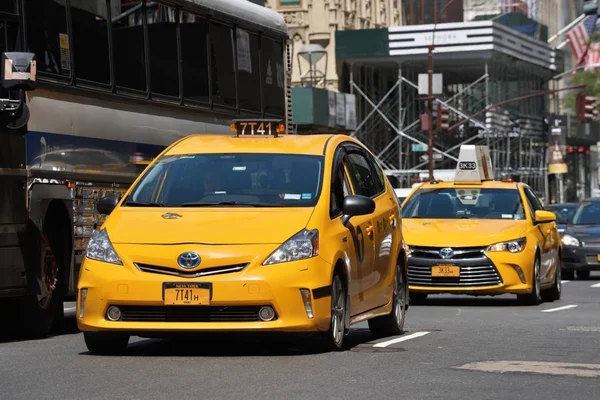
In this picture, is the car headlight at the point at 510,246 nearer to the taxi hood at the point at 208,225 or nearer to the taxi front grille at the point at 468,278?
the taxi front grille at the point at 468,278

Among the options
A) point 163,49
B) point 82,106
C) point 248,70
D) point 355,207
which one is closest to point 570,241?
point 248,70

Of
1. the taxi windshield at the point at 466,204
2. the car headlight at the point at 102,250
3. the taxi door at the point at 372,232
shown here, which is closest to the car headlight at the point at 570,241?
the taxi windshield at the point at 466,204

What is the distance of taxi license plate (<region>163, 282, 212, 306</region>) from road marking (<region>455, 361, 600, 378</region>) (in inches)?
71.1

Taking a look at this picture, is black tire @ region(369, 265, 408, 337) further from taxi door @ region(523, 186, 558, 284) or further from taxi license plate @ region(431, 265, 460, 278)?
taxi door @ region(523, 186, 558, 284)

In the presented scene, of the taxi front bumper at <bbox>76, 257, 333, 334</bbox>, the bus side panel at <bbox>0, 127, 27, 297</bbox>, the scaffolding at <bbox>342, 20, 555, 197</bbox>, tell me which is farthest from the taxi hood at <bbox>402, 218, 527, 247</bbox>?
the scaffolding at <bbox>342, 20, 555, 197</bbox>

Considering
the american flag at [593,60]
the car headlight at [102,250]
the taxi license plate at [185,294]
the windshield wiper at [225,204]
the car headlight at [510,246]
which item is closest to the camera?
the taxi license plate at [185,294]

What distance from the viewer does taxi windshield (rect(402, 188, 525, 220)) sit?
68.0 ft

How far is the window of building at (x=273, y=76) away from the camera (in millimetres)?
20422

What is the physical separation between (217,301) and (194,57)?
24.6 ft

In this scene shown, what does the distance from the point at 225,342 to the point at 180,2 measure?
6.03m

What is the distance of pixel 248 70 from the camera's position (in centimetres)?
1961

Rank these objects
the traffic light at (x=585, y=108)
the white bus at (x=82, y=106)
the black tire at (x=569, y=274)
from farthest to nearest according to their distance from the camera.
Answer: the traffic light at (x=585, y=108), the black tire at (x=569, y=274), the white bus at (x=82, y=106)

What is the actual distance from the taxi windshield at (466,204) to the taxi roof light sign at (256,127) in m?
7.83

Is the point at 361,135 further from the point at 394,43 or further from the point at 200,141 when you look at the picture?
the point at 200,141
